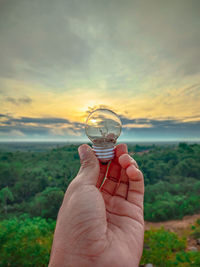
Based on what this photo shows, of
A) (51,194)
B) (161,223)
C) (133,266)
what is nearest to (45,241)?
(51,194)

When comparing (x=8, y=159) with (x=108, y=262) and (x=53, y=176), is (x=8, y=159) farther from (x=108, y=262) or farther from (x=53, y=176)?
(x=108, y=262)

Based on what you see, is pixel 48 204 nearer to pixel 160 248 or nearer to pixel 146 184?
pixel 160 248

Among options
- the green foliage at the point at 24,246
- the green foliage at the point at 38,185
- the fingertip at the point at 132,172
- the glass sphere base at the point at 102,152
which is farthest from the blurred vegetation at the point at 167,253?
the green foliage at the point at 38,185

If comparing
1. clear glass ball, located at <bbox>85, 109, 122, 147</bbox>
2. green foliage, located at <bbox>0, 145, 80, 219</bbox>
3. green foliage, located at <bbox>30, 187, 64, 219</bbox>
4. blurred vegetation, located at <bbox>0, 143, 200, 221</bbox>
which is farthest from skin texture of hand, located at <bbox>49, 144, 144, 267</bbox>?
green foliage, located at <bbox>0, 145, 80, 219</bbox>

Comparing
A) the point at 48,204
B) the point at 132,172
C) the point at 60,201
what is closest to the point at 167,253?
the point at 132,172

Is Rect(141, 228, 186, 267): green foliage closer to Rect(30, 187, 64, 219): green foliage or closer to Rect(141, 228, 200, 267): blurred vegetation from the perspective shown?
Rect(141, 228, 200, 267): blurred vegetation
